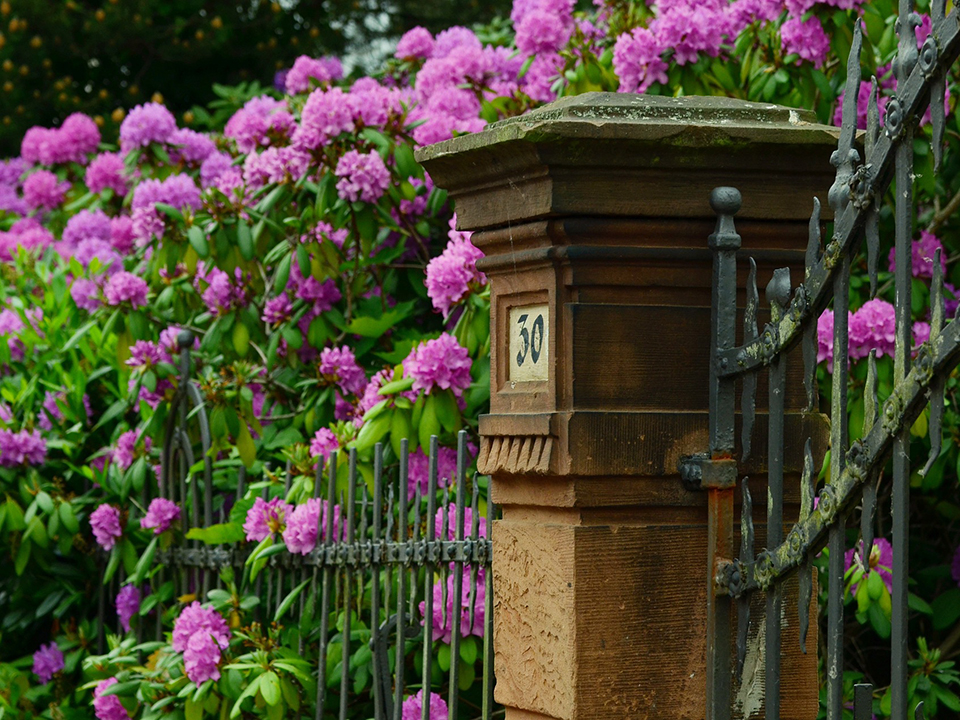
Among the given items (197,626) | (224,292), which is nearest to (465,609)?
(197,626)

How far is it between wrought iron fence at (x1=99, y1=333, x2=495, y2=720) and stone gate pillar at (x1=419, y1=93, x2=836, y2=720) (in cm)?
46

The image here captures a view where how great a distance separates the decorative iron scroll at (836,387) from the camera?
63.1 inches

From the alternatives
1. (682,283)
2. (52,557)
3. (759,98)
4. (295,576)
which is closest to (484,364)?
A: (295,576)

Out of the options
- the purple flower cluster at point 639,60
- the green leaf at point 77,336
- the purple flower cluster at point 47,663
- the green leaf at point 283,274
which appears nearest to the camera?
the purple flower cluster at point 639,60

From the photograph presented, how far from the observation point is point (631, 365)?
87.0 inches

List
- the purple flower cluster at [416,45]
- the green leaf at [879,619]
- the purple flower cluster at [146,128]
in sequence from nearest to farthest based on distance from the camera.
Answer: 1. the green leaf at [879,619]
2. the purple flower cluster at [416,45]
3. the purple flower cluster at [146,128]

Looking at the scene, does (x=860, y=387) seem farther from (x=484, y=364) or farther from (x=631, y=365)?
(x=631, y=365)

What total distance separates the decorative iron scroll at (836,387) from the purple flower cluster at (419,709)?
107 centimetres

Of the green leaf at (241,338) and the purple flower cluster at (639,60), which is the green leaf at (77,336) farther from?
the purple flower cluster at (639,60)

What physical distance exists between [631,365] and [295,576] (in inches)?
72.3

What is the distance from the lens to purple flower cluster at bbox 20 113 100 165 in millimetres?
6992

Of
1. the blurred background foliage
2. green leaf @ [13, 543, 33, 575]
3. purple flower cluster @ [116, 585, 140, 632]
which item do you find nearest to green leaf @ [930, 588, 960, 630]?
purple flower cluster @ [116, 585, 140, 632]

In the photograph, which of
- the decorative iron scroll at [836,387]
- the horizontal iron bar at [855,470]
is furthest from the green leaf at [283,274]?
the horizontal iron bar at [855,470]

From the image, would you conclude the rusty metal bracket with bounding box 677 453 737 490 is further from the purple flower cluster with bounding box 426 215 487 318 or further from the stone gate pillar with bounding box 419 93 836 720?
the purple flower cluster with bounding box 426 215 487 318
